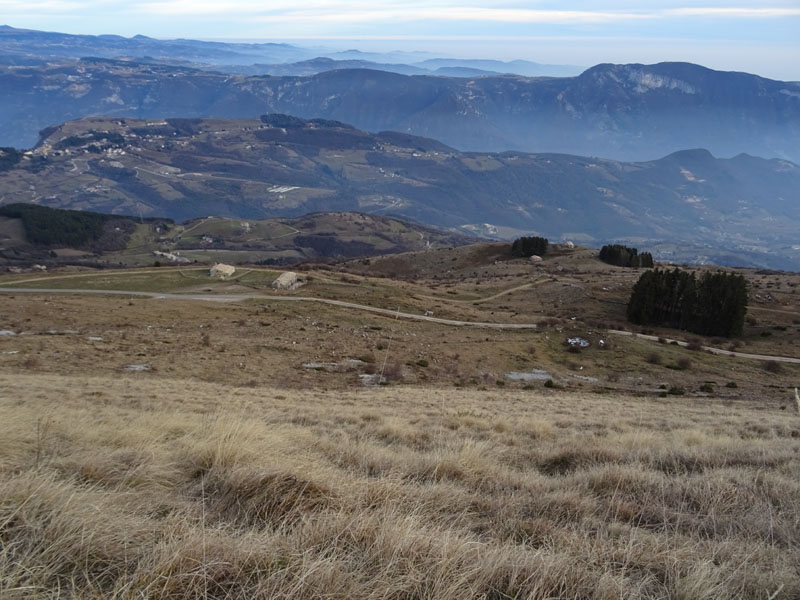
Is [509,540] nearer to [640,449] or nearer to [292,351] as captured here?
[640,449]

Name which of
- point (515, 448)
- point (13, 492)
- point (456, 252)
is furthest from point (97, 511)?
point (456, 252)

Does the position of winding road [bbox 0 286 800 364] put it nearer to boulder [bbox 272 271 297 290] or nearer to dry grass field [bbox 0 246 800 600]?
boulder [bbox 272 271 297 290]

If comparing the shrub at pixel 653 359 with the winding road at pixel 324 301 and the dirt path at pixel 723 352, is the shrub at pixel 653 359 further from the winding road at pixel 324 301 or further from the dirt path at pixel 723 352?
the dirt path at pixel 723 352

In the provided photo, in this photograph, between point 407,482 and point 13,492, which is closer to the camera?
point 13,492

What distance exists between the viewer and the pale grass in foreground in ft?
10.2

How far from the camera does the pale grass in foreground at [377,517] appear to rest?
10.2 ft

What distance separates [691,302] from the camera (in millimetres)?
48719

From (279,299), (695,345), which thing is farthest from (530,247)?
(279,299)

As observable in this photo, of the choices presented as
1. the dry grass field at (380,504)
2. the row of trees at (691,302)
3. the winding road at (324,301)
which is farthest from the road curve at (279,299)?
the dry grass field at (380,504)

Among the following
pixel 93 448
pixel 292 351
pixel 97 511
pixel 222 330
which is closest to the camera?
pixel 97 511

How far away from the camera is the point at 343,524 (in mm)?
3844

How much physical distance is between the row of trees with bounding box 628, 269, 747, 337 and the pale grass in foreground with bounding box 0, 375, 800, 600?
4412 centimetres

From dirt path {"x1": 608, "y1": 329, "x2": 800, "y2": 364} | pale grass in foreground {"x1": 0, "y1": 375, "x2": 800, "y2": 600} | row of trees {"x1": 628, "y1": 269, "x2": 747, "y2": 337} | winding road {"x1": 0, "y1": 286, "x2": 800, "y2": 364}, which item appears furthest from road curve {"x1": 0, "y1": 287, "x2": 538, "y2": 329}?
pale grass in foreground {"x1": 0, "y1": 375, "x2": 800, "y2": 600}

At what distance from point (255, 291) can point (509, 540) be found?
5008cm
